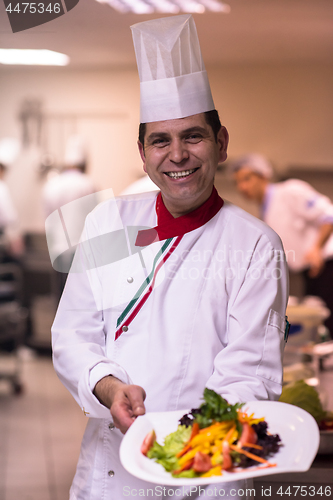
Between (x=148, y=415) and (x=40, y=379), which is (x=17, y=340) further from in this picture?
(x=148, y=415)

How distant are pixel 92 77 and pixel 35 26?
1.97 ft

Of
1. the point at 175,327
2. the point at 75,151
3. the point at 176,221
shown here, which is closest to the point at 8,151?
the point at 75,151

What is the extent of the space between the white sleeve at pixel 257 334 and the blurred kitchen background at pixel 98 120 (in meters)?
0.64

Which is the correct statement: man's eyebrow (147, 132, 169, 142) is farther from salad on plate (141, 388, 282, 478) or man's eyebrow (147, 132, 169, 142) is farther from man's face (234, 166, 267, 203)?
man's face (234, 166, 267, 203)

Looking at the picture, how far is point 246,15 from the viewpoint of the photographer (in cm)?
176

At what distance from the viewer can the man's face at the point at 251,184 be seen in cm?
274

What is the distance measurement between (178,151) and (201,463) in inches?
19.2

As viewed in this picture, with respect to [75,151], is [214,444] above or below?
below

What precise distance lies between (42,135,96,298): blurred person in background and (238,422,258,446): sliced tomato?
1.97 feet

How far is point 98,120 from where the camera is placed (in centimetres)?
270

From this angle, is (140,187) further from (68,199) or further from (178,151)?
(178,151)

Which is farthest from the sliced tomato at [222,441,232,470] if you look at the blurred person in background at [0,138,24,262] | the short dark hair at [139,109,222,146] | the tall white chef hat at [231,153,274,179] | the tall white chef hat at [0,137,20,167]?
the tall white chef hat at [0,137,20,167]

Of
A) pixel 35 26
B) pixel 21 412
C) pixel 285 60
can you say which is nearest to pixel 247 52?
pixel 285 60

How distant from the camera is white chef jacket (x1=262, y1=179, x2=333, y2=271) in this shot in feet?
9.16
